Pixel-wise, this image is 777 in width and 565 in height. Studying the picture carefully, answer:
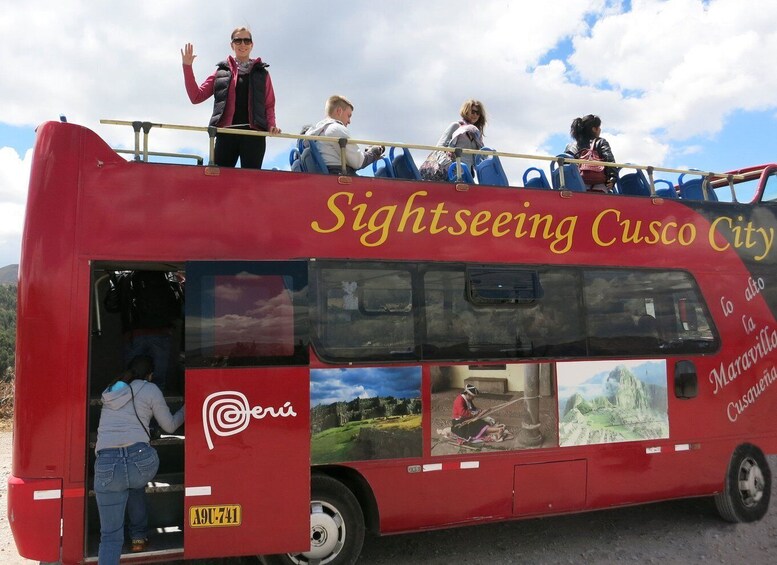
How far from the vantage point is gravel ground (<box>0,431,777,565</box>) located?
5.49 m

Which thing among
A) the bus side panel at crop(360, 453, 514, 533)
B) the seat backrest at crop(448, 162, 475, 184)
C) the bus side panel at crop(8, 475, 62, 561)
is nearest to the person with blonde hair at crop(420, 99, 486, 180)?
the seat backrest at crop(448, 162, 475, 184)

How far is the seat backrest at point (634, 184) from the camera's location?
21.2ft

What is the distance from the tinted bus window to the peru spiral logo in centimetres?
24

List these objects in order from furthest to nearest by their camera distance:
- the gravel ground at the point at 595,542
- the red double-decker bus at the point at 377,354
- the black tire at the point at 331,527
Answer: the gravel ground at the point at 595,542 → the black tire at the point at 331,527 → the red double-decker bus at the point at 377,354

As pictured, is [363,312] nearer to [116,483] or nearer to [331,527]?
[331,527]

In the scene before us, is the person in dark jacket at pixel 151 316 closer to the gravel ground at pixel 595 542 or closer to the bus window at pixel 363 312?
the bus window at pixel 363 312

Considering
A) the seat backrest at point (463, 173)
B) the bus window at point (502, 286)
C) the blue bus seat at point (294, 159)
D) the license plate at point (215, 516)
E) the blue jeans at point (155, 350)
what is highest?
the blue bus seat at point (294, 159)

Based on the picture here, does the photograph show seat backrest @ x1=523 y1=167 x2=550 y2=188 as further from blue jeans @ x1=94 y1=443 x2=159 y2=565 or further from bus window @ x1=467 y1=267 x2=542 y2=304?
blue jeans @ x1=94 y1=443 x2=159 y2=565

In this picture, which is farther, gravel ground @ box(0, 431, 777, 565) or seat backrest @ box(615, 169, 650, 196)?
seat backrest @ box(615, 169, 650, 196)

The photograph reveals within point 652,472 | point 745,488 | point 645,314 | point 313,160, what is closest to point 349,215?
point 313,160

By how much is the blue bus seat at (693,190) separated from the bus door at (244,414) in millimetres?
4587

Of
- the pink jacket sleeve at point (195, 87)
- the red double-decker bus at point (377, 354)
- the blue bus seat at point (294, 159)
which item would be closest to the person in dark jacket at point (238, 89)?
the pink jacket sleeve at point (195, 87)

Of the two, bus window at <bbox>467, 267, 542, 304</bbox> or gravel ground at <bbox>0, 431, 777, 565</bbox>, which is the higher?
bus window at <bbox>467, 267, 542, 304</bbox>

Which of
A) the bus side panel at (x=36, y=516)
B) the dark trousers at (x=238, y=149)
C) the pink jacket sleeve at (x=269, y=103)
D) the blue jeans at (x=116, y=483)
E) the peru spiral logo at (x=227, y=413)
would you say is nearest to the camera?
the bus side panel at (x=36, y=516)
